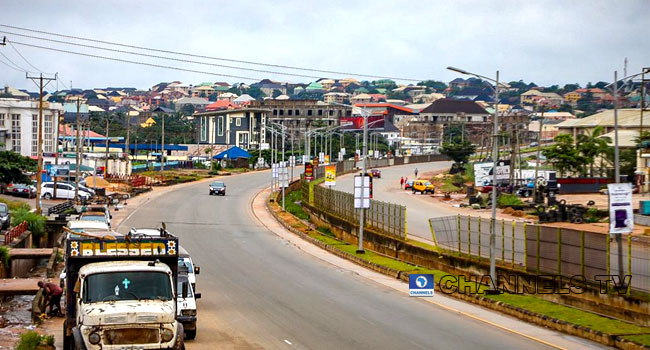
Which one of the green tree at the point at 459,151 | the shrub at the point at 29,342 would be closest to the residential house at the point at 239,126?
the green tree at the point at 459,151

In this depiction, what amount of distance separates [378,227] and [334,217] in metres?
9.41

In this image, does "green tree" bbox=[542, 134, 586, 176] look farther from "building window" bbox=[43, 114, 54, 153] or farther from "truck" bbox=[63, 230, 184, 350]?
"truck" bbox=[63, 230, 184, 350]

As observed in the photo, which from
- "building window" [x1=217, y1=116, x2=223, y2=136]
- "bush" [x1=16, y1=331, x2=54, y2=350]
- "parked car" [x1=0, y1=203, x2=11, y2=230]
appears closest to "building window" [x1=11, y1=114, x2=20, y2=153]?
"building window" [x1=217, y1=116, x2=223, y2=136]

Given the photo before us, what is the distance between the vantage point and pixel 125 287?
17.6m

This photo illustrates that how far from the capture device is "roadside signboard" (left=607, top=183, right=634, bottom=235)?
24.8 metres

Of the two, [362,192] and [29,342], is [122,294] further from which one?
[362,192]

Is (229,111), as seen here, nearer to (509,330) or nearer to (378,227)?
(378,227)

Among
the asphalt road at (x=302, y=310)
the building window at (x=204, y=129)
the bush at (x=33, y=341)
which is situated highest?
the building window at (x=204, y=129)

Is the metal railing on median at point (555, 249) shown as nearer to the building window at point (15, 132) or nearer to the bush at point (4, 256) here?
the bush at point (4, 256)

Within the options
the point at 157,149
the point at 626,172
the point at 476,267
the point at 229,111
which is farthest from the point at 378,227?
the point at 157,149

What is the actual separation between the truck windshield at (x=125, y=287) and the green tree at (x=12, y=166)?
58.7 metres

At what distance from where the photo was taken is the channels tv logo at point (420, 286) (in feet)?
98.9

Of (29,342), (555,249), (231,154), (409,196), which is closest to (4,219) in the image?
(29,342)

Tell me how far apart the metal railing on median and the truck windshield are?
1437cm
